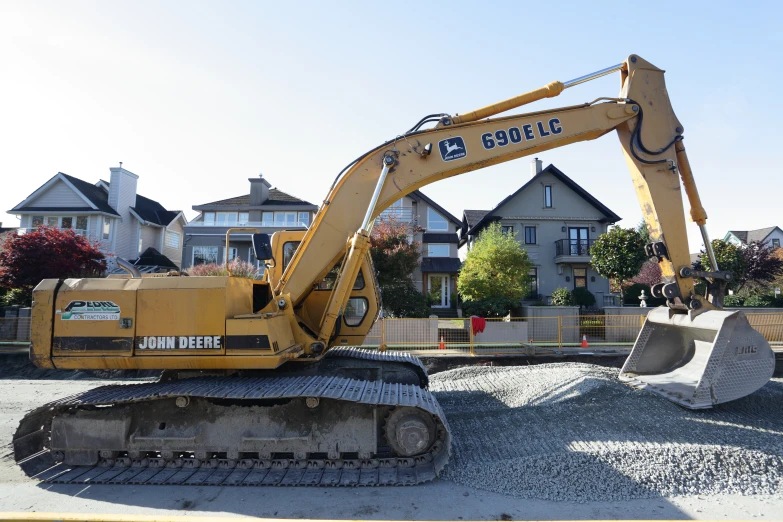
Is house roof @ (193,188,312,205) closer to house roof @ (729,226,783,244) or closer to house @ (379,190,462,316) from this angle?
house @ (379,190,462,316)

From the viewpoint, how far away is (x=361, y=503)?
4.64 m

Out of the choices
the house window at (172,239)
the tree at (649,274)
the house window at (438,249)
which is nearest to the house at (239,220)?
the house window at (172,239)

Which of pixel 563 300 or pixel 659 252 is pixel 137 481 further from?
pixel 563 300

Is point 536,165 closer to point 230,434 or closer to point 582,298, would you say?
point 582,298

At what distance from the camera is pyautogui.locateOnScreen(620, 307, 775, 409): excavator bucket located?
6.44m

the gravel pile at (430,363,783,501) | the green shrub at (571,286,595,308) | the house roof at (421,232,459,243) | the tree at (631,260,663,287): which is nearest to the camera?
the gravel pile at (430,363,783,501)

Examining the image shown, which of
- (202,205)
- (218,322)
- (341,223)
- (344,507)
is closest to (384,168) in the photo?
(341,223)

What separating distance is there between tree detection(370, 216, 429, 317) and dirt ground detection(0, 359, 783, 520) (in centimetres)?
1437

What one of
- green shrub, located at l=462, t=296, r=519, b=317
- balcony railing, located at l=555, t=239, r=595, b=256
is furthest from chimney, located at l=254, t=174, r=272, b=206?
balcony railing, located at l=555, t=239, r=595, b=256

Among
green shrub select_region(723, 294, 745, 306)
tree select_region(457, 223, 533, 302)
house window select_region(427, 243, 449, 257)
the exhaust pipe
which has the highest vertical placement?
house window select_region(427, 243, 449, 257)

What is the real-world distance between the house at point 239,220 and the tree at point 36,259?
423 inches

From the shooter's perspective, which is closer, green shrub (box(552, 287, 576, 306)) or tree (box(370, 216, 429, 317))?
tree (box(370, 216, 429, 317))

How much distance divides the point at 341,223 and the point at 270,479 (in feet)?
11.1

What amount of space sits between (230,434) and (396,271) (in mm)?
14627
